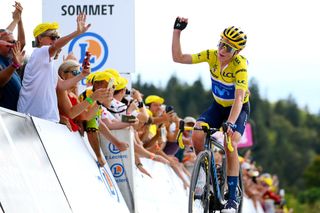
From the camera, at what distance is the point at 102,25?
52.1 feet

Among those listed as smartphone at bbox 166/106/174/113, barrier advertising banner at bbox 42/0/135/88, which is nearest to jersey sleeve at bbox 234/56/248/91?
barrier advertising banner at bbox 42/0/135/88

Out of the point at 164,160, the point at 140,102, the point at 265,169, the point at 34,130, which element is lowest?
the point at 265,169

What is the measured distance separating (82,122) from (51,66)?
4.12 ft

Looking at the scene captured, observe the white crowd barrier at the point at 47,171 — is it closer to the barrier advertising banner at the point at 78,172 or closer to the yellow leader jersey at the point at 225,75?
the barrier advertising banner at the point at 78,172

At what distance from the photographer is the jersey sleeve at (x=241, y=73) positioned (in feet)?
41.4

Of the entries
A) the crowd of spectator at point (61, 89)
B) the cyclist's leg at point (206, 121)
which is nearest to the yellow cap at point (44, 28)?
the crowd of spectator at point (61, 89)

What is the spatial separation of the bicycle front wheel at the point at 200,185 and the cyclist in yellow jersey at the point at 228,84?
408 millimetres

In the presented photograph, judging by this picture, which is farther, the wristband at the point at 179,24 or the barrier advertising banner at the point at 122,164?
the barrier advertising banner at the point at 122,164

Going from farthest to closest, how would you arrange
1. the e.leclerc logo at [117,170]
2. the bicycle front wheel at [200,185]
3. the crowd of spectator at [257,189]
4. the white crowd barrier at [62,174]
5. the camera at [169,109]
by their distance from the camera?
the crowd of spectator at [257,189], the camera at [169,109], the e.leclerc logo at [117,170], the bicycle front wheel at [200,185], the white crowd barrier at [62,174]

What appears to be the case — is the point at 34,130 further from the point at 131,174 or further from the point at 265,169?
the point at 265,169

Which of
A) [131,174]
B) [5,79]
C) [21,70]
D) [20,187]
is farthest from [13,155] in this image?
[131,174]

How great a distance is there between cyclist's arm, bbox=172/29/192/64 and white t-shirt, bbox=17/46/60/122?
1927 millimetres

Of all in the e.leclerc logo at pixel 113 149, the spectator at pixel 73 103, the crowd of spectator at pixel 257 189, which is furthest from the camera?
the crowd of spectator at pixel 257 189

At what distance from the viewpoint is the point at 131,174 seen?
1404 centimetres
